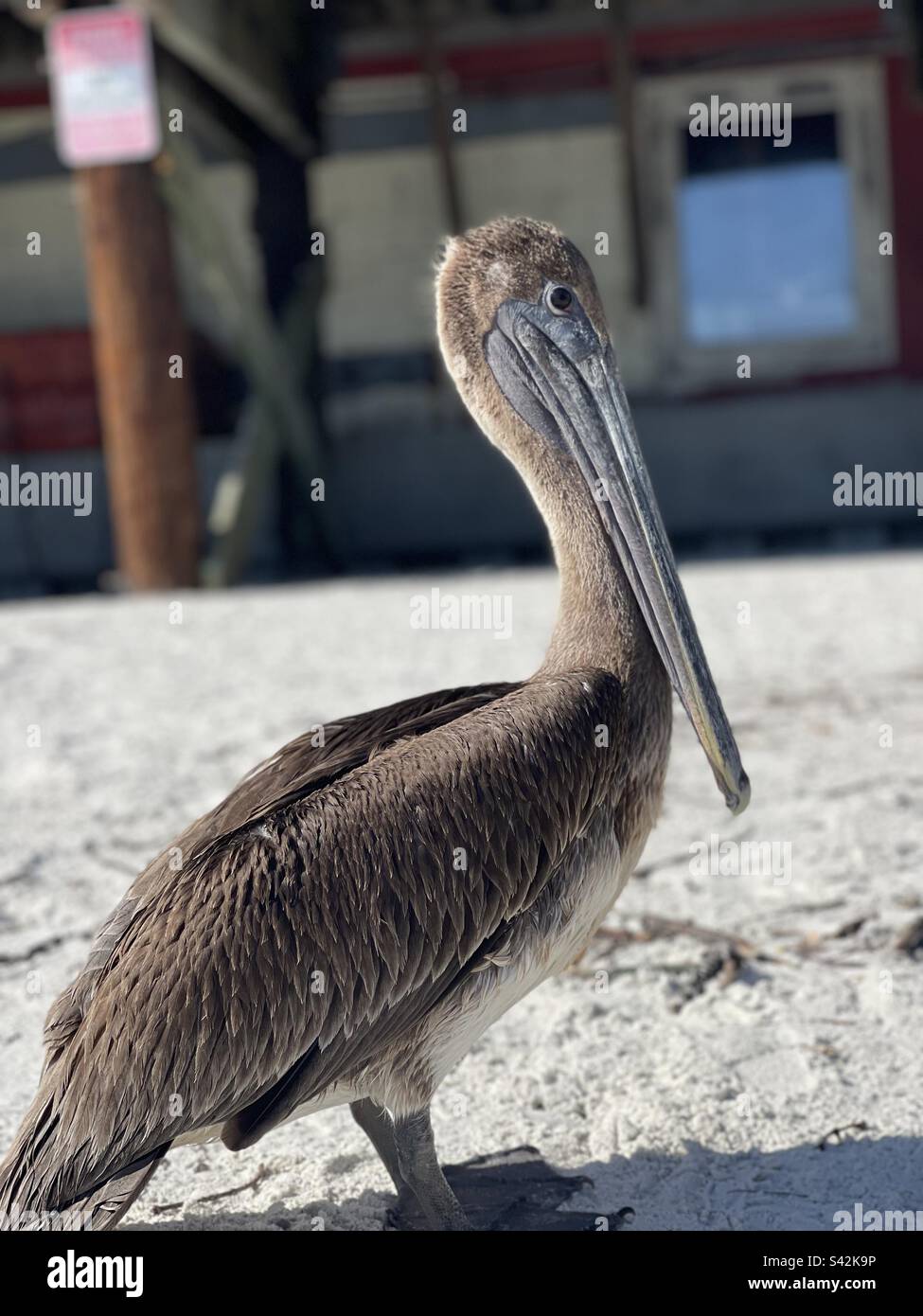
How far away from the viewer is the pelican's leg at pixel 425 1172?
2.18 meters

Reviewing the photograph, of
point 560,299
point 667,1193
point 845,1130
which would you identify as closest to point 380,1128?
point 667,1193

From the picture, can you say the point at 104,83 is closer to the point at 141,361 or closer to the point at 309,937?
the point at 141,361

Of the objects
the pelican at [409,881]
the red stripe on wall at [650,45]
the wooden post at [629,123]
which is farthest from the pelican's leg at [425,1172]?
the red stripe on wall at [650,45]

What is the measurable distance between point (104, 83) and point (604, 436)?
472 cm

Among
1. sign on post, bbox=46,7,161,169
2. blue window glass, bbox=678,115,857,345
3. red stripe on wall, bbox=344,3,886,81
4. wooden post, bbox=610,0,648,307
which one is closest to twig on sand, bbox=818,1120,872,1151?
sign on post, bbox=46,7,161,169

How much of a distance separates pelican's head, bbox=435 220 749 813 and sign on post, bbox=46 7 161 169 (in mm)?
4266

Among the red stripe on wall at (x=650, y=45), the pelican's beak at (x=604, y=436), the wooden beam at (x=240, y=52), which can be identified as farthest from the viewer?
the red stripe on wall at (x=650, y=45)

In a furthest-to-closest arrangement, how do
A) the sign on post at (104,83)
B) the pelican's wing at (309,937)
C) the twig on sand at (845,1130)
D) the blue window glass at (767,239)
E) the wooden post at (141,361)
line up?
the blue window glass at (767,239) → the wooden post at (141,361) → the sign on post at (104,83) → the twig on sand at (845,1130) → the pelican's wing at (309,937)

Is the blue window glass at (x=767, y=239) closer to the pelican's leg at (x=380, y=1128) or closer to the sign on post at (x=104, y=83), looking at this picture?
the sign on post at (x=104, y=83)

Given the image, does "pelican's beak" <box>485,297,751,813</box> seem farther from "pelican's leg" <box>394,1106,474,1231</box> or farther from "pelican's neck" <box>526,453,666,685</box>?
"pelican's leg" <box>394,1106,474,1231</box>

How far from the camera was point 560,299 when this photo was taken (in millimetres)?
2371

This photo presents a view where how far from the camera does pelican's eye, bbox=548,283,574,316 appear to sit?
2.37 m

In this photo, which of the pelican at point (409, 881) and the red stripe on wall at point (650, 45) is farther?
the red stripe on wall at point (650, 45)
